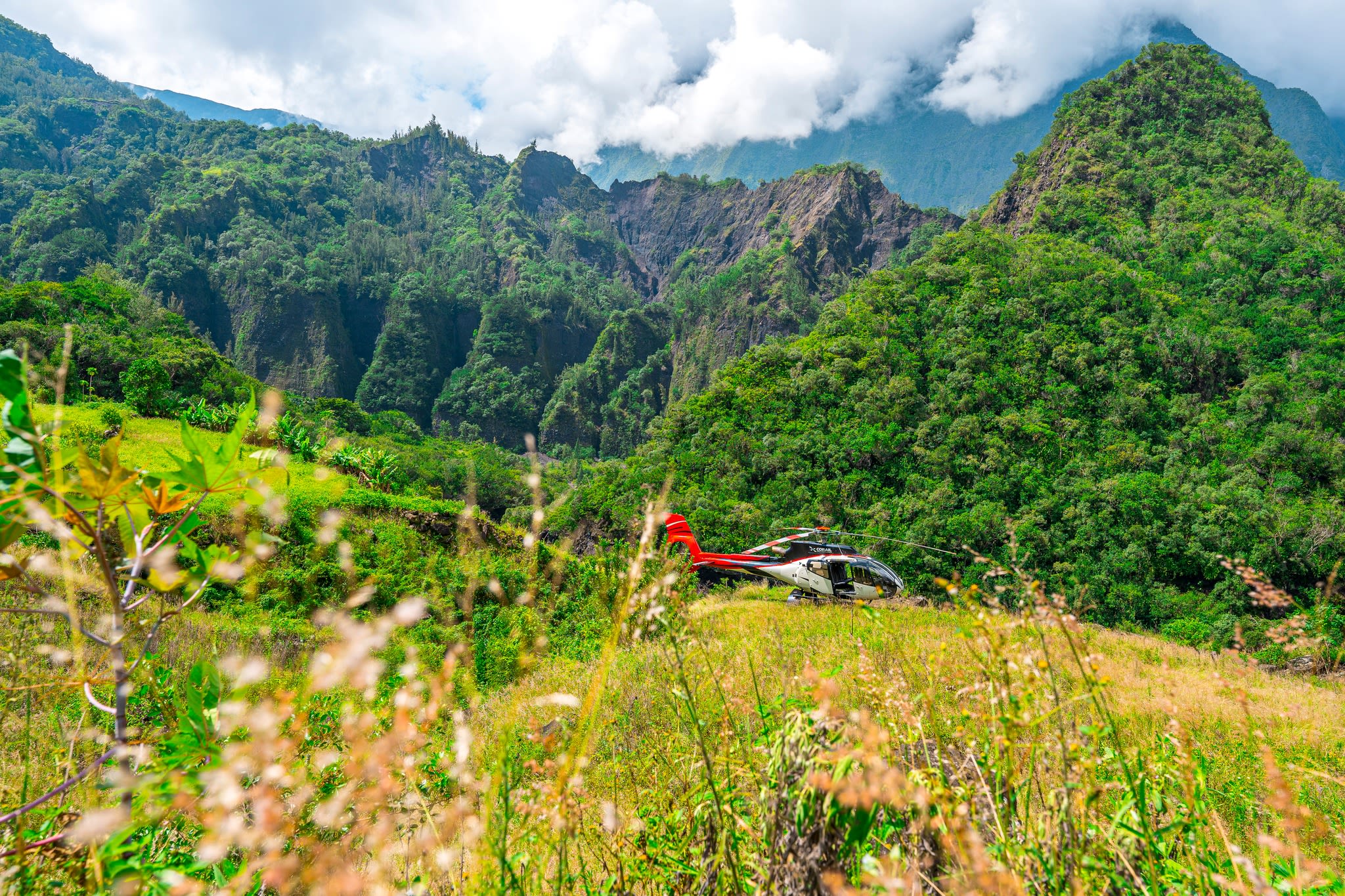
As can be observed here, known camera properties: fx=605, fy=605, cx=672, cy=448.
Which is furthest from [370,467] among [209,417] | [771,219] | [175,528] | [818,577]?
[771,219]

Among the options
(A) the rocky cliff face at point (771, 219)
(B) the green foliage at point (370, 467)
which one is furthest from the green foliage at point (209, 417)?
(A) the rocky cliff face at point (771, 219)

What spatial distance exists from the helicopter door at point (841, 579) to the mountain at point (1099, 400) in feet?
31.0

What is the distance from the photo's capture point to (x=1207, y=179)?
40156mm

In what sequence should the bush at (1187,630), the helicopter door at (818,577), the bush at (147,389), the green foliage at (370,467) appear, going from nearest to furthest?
the helicopter door at (818,577), the green foliage at (370,467), the bush at (147,389), the bush at (1187,630)

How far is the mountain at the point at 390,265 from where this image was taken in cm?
7950

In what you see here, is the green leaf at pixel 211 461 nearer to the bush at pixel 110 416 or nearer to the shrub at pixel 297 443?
the bush at pixel 110 416

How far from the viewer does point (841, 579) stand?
475 inches

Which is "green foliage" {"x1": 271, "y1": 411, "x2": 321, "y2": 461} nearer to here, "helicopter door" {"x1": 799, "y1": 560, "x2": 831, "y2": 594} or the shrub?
the shrub

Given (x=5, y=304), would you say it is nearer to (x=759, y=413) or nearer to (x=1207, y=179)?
(x=759, y=413)

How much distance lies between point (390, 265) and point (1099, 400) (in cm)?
9930

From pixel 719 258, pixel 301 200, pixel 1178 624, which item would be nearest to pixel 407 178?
pixel 301 200

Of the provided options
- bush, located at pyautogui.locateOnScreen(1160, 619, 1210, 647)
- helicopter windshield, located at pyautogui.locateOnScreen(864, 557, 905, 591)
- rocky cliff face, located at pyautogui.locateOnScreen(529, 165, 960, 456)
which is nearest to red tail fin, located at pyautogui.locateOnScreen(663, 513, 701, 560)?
helicopter windshield, located at pyautogui.locateOnScreen(864, 557, 905, 591)

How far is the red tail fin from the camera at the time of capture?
145 inches

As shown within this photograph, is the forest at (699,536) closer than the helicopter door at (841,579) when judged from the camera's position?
Yes
